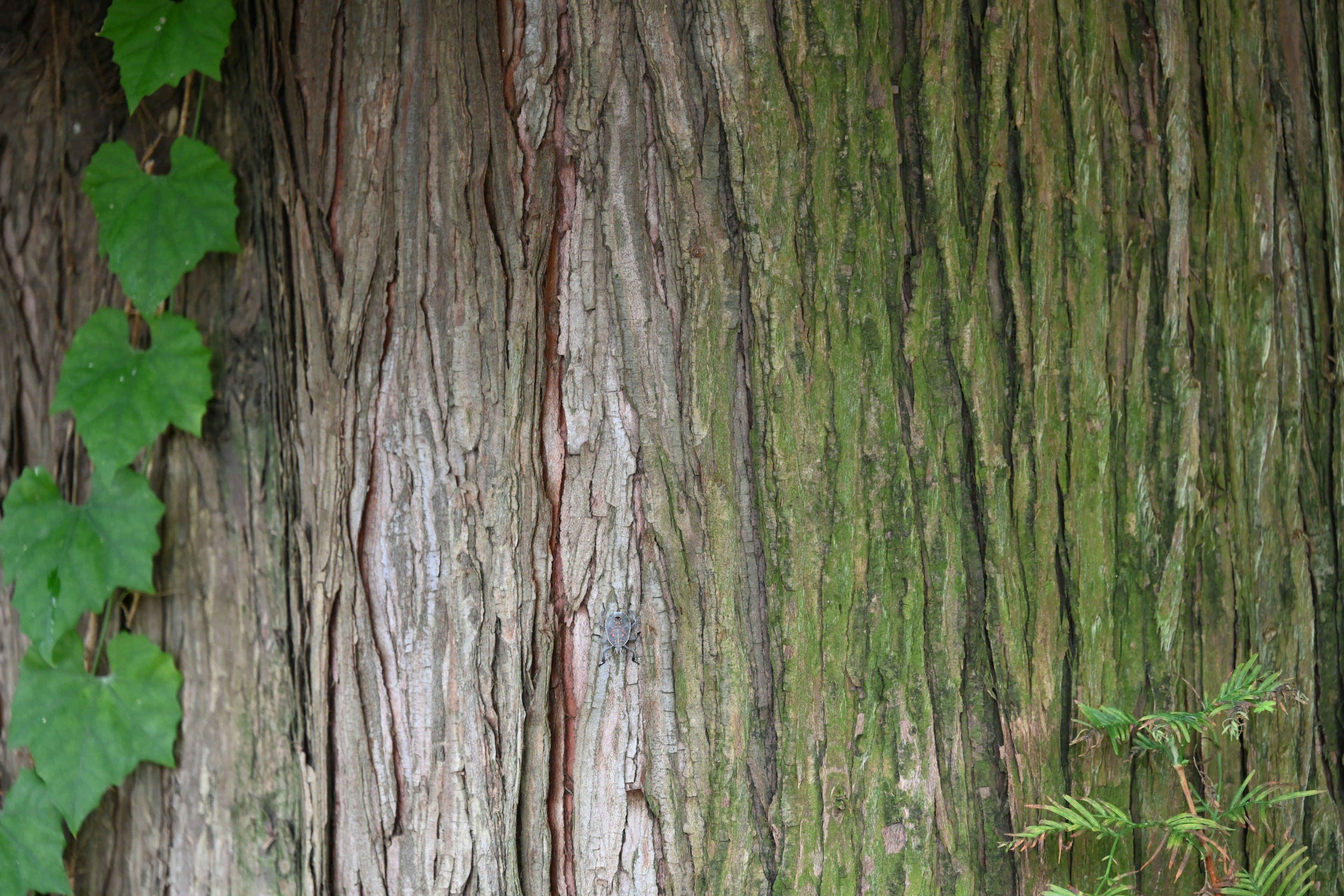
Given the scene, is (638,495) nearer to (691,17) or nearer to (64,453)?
(691,17)

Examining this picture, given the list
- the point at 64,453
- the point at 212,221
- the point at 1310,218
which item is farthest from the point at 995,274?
the point at 64,453

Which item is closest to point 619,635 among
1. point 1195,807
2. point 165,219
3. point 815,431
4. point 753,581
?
point 753,581

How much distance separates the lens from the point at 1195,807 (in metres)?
1.14

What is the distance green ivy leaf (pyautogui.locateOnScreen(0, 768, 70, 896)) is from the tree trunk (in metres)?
0.51

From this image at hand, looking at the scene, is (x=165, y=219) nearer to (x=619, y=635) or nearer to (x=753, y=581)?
(x=619, y=635)

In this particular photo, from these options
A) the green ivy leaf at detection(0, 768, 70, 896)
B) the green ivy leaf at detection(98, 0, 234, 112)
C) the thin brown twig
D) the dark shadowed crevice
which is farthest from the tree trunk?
the green ivy leaf at detection(0, 768, 70, 896)

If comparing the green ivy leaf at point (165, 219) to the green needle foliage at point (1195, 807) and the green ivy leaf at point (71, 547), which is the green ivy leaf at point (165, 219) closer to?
the green ivy leaf at point (71, 547)

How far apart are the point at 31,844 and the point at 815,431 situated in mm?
1441

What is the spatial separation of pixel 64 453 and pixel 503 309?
35.5 inches

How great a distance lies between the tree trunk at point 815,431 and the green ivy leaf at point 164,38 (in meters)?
0.21

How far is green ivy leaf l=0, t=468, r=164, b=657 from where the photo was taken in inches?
56.4

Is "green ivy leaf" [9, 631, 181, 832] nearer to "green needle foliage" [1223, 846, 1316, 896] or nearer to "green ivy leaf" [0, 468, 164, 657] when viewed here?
"green ivy leaf" [0, 468, 164, 657]

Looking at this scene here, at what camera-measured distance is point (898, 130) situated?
1.18 metres

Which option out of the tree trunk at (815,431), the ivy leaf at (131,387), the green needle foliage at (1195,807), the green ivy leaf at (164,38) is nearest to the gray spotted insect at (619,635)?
the tree trunk at (815,431)
